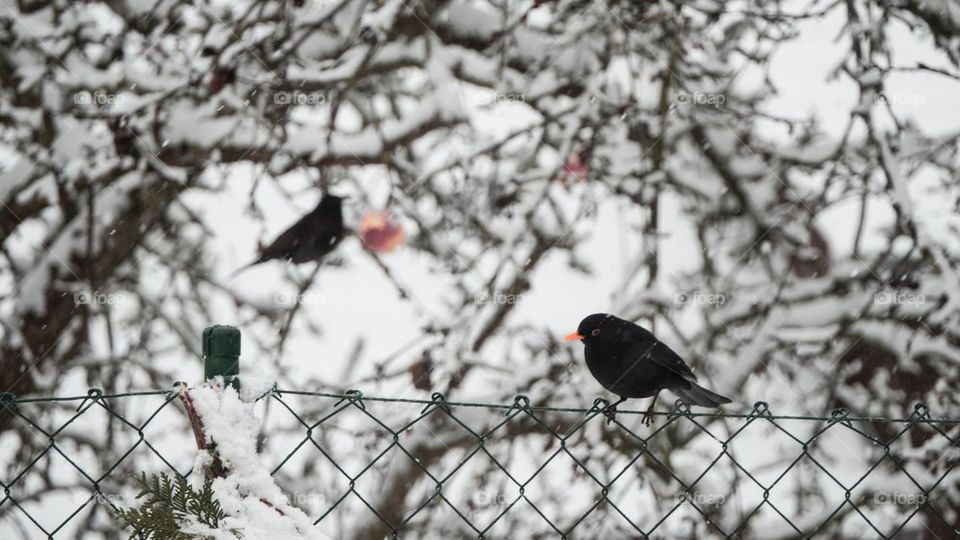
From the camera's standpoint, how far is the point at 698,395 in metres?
2.36

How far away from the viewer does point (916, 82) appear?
14.9 ft

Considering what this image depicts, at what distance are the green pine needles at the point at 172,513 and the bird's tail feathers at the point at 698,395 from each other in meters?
1.46

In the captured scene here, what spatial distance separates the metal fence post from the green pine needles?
242 millimetres

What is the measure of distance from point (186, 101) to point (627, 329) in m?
2.72

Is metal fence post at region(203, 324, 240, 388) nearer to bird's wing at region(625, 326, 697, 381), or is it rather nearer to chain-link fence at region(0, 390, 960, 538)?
bird's wing at region(625, 326, 697, 381)

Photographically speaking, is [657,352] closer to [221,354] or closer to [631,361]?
[631,361]

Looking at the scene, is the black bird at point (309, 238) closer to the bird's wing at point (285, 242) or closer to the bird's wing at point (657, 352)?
the bird's wing at point (285, 242)

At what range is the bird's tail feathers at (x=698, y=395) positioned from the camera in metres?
2.28

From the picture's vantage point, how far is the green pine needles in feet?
3.24

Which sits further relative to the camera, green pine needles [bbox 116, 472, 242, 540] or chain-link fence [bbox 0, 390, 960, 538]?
chain-link fence [bbox 0, 390, 960, 538]

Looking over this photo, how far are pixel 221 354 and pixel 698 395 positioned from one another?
1.41 metres

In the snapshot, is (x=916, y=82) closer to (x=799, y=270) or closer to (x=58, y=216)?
(x=799, y=270)

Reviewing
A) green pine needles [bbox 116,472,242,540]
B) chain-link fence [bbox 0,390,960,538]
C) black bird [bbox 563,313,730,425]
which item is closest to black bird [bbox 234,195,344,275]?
chain-link fence [bbox 0,390,960,538]

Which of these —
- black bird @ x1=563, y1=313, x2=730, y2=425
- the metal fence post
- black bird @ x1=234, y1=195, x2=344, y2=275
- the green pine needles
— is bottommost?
black bird @ x1=234, y1=195, x2=344, y2=275
